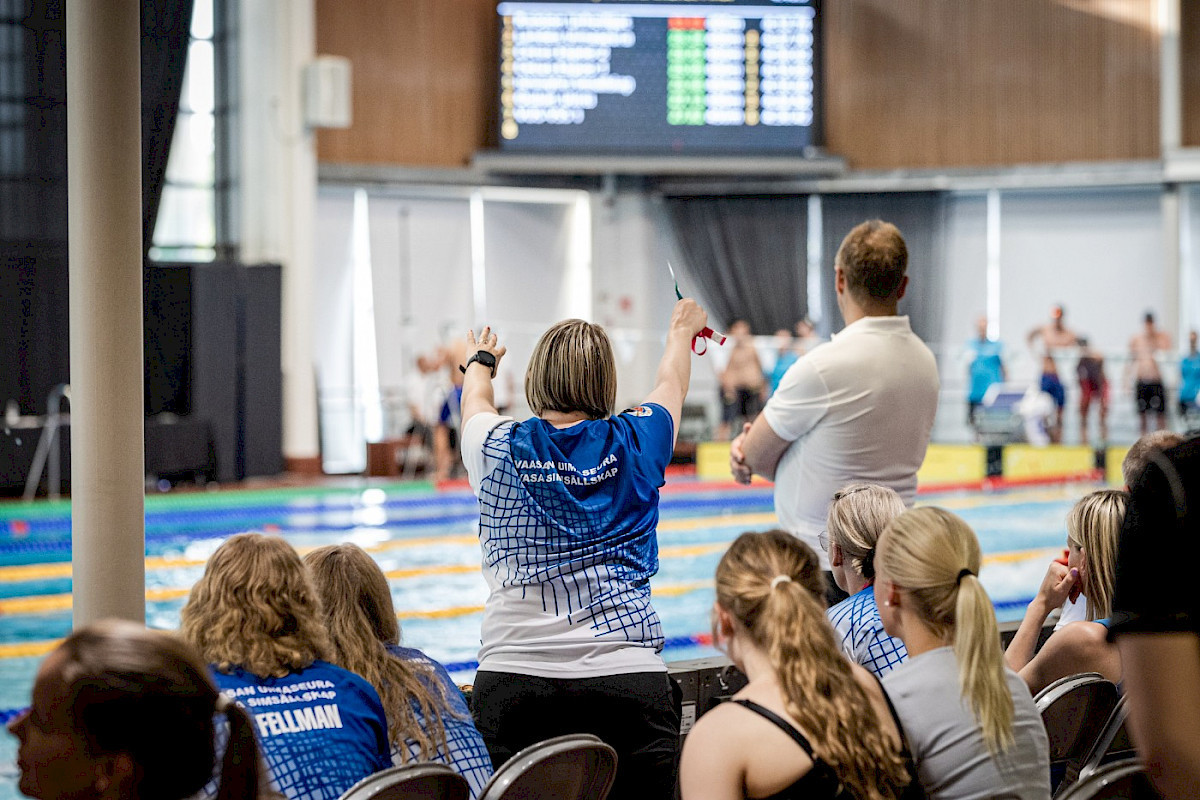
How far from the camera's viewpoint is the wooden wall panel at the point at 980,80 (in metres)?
16.7

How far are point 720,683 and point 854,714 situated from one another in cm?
131

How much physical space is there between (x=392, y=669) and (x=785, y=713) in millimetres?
858

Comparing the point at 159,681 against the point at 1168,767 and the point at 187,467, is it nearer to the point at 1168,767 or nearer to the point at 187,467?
the point at 1168,767

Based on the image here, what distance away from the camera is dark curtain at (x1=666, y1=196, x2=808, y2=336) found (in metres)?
17.3

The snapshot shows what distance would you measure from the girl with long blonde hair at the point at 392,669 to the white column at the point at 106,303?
50 centimetres

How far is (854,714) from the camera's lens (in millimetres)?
1785

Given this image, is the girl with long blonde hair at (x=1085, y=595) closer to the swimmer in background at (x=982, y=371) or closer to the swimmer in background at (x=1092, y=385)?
Result: the swimmer in background at (x=982, y=371)

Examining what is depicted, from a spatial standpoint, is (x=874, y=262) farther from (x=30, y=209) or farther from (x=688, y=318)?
(x=30, y=209)

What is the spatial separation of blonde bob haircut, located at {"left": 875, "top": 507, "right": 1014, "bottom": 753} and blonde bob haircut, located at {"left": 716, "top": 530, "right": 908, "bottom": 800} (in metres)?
0.15

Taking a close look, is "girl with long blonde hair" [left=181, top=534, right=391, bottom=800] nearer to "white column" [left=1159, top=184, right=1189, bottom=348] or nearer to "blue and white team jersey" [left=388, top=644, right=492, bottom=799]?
"blue and white team jersey" [left=388, top=644, right=492, bottom=799]

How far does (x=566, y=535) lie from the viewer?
2.42m

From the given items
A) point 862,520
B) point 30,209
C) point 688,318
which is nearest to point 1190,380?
point 30,209

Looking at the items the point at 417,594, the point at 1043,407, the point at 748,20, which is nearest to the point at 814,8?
the point at 748,20

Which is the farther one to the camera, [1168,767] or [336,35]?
[336,35]
